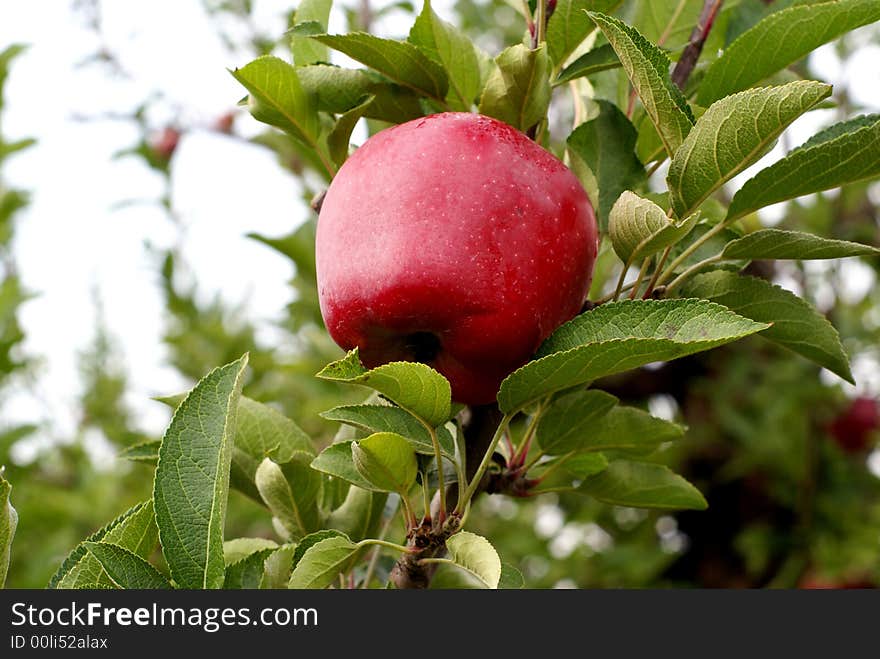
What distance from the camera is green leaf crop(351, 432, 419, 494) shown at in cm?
69

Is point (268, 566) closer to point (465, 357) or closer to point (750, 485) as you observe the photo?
point (465, 357)

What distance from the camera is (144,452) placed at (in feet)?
2.98

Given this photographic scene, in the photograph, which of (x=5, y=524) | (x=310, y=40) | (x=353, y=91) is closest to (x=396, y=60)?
(x=353, y=91)

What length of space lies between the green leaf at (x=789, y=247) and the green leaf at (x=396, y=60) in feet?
0.99

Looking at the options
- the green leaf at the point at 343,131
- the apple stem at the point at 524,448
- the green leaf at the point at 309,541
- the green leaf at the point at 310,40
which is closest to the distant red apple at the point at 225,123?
the green leaf at the point at 310,40

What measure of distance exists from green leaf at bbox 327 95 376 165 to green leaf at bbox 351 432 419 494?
306 millimetres

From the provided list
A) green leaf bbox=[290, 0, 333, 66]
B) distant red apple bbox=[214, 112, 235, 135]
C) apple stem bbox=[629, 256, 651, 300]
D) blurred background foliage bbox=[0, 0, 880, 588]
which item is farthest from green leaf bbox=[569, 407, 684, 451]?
distant red apple bbox=[214, 112, 235, 135]

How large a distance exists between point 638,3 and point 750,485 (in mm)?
2292

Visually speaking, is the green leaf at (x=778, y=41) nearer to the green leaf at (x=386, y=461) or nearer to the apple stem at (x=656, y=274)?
the apple stem at (x=656, y=274)

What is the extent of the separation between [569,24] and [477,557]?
49 cm

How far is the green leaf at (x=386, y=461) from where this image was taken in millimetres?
685

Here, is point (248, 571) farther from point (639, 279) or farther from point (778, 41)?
point (778, 41)

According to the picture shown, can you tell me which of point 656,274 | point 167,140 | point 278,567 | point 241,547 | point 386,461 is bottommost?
point 167,140

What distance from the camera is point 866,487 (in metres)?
2.92
